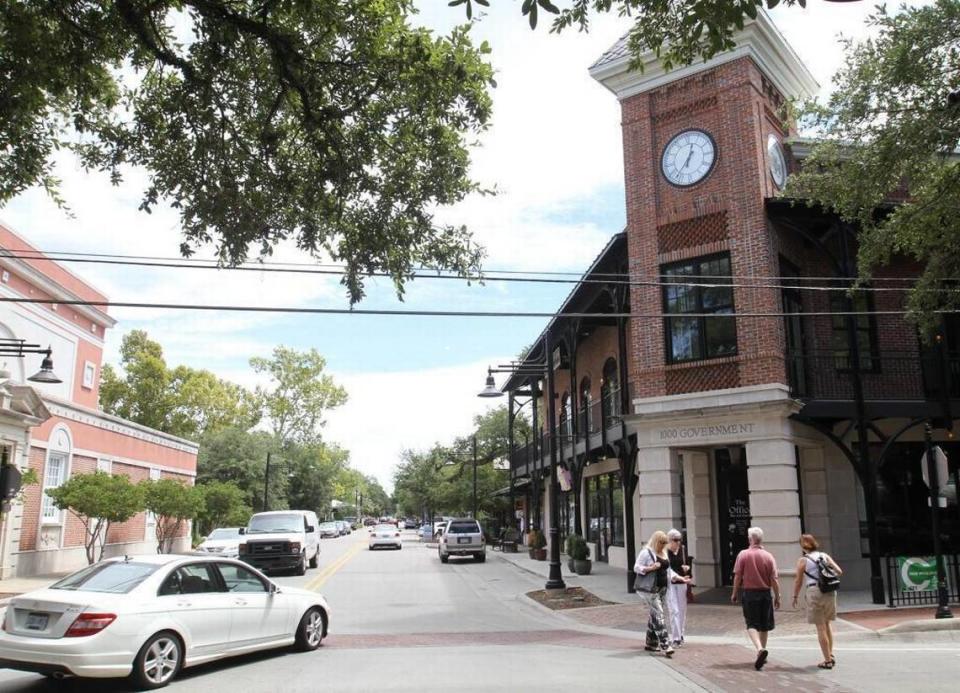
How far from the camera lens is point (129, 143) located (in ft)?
29.7

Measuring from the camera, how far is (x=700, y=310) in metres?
17.0

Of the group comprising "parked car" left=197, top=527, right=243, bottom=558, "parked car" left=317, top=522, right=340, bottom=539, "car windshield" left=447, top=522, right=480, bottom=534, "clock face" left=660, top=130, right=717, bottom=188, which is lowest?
"parked car" left=317, top=522, right=340, bottom=539

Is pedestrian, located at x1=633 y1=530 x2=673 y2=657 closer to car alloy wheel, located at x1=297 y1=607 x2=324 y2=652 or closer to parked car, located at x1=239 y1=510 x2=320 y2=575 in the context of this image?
car alloy wheel, located at x1=297 y1=607 x2=324 y2=652

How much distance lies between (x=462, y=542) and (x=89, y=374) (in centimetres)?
1737

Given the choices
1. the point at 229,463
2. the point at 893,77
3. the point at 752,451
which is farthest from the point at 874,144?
the point at 229,463

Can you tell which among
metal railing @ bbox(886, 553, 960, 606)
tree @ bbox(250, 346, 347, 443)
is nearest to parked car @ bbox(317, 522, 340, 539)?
tree @ bbox(250, 346, 347, 443)

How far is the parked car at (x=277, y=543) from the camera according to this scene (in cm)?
2377

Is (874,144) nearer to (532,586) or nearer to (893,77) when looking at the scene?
(893,77)

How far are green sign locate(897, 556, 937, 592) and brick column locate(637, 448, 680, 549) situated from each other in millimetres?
4183

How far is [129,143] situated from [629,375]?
16.2 m

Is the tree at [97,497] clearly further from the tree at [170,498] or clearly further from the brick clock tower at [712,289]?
the brick clock tower at [712,289]

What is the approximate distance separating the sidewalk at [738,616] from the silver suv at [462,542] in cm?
1403

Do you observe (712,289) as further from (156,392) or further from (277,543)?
(156,392)

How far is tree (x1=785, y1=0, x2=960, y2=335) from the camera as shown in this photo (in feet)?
39.0
